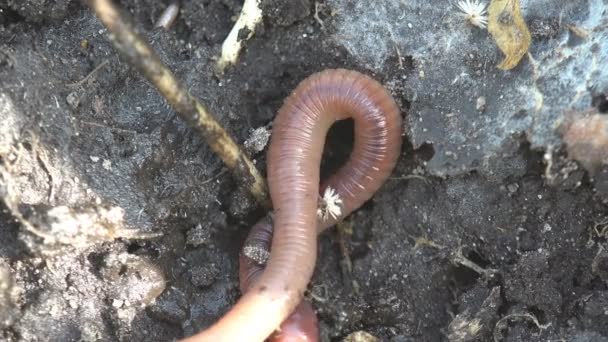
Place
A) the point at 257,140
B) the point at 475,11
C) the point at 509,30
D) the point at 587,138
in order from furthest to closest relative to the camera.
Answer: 1. the point at 257,140
2. the point at 475,11
3. the point at 509,30
4. the point at 587,138

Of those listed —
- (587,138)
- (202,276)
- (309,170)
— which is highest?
(309,170)

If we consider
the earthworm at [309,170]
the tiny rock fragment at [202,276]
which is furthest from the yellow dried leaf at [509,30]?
the tiny rock fragment at [202,276]

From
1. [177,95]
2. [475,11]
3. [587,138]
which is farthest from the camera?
[475,11]

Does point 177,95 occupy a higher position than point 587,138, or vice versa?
point 177,95

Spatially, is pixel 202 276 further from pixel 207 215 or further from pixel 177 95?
pixel 177 95

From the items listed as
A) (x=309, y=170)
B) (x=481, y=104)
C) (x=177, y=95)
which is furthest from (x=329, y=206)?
(x=177, y=95)

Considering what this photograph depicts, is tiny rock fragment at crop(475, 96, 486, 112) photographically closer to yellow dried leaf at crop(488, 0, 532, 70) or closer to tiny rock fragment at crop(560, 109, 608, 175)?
yellow dried leaf at crop(488, 0, 532, 70)

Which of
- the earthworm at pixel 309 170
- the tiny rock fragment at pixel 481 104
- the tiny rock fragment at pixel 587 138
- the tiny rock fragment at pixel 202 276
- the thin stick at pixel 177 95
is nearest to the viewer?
the thin stick at pixel 177 95

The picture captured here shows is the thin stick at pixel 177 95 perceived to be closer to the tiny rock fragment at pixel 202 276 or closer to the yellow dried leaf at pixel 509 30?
the tiny rock fragment at pixel 202 276
